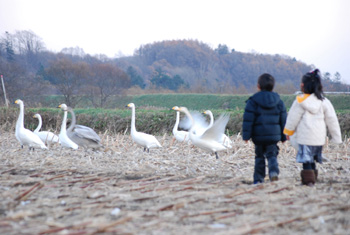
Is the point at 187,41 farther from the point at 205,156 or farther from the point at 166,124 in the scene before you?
the point at 205,156

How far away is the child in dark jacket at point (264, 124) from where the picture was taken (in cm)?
502

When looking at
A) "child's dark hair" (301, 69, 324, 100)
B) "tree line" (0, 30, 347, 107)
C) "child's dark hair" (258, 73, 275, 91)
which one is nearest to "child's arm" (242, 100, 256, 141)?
"child's dark hair" (258, 73, 275, 91)

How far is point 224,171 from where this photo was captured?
6.14m

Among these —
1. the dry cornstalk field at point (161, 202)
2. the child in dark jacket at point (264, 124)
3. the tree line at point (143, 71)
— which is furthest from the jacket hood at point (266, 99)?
the tree line at point (143, 71)

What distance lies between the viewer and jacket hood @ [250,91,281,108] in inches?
197

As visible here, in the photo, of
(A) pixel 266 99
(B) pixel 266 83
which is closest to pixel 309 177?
(A) pixel 266 99

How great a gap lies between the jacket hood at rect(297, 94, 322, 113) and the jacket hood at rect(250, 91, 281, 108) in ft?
1.09

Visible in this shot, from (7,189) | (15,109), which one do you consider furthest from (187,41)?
(7,189)

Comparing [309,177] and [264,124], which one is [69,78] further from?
[309,177]

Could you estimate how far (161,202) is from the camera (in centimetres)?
395

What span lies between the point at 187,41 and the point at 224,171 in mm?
54235

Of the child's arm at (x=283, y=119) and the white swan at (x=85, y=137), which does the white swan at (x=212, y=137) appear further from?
the white swan at (x=85, y=137)

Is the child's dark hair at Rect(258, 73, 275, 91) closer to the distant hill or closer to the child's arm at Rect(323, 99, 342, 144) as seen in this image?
the child's arm at Rect(323, 99, 342, 144)

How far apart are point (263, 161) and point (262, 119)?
0.60 metres
